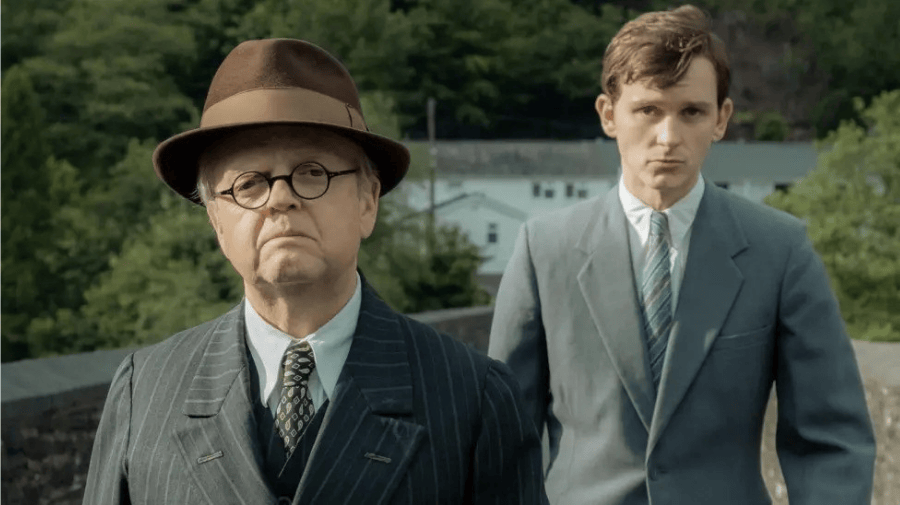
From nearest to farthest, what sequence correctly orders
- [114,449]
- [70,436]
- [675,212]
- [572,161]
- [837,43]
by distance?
1. [114,449]
2. [675,212]
3. [70,436]
4. [572,161]
5. [837,43]

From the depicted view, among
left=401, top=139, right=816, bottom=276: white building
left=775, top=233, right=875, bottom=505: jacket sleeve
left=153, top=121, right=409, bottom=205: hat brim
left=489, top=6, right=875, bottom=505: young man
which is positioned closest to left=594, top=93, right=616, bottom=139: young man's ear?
left=489, top=6, right=875, bottom=505: young man

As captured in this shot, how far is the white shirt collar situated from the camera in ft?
12.4

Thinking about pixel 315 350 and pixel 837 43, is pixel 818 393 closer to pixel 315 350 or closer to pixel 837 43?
pixel 315 350

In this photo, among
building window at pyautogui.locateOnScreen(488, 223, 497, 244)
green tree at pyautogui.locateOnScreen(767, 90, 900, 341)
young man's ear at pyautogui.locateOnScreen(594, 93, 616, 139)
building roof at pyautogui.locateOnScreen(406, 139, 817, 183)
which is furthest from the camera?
building roof at pyautogui.locateOnScreen(406, 139, 817, 183)

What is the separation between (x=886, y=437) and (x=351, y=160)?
5.42 meters

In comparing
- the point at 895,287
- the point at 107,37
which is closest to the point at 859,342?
the point at 895,287

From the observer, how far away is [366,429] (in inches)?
97.7

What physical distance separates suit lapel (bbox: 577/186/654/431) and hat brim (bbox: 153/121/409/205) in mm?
1220

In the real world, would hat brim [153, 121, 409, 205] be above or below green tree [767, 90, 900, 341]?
above

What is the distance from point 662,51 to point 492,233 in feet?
246

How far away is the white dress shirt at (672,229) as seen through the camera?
12.4 ft

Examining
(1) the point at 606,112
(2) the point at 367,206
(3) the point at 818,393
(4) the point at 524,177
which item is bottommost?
(4) the point at 524,177

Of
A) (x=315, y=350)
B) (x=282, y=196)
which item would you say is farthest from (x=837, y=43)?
(x=282, y=196)

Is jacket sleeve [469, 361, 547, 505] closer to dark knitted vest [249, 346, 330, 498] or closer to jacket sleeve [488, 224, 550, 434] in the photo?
dark knitted vest [249, 346, 330, 498]
